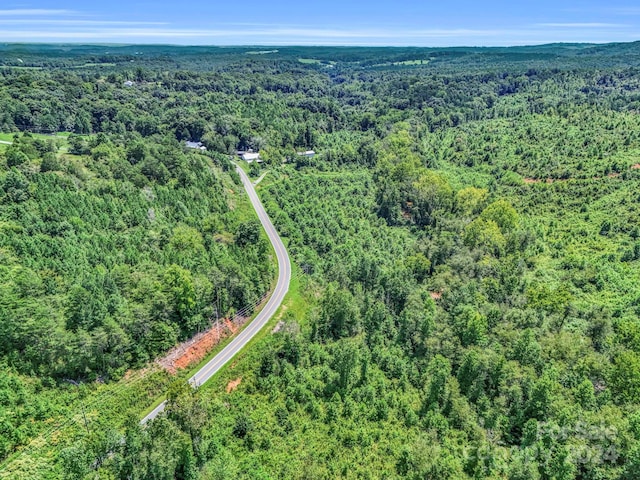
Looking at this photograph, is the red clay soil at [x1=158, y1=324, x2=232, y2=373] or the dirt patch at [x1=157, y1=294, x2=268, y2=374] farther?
the dirt patch at [x1=157, y1=294, x2=268, y2=374]

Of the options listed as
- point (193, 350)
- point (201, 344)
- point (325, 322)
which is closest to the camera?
point (193, 350)

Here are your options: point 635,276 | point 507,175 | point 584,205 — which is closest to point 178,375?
point 635,276

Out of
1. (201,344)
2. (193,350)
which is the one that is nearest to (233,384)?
(193,350)

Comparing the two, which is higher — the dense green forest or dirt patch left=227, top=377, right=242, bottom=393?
the dense green forest

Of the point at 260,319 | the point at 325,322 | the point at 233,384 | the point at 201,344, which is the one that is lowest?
the point at 233,384

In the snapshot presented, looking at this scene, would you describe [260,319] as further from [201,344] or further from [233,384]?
[233,384]

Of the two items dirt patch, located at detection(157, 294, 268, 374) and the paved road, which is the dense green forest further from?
the paved road

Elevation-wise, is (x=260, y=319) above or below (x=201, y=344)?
below

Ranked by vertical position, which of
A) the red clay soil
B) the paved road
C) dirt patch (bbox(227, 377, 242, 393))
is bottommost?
dirt patch (bbox(227, 377, 242, 393))

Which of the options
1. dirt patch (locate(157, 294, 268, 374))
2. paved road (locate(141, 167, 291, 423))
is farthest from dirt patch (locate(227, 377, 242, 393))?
dirt patch (locate(157, 294, 268, 374))
